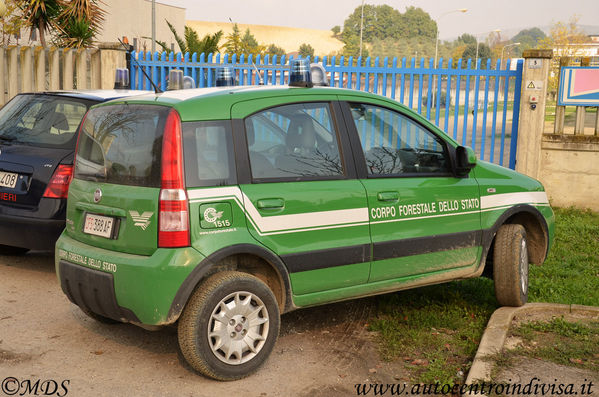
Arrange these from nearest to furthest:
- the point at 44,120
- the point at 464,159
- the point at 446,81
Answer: the point at 464,159 < the point at 44,120 < the point at 446,81

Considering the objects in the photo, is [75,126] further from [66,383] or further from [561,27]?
[561,27]

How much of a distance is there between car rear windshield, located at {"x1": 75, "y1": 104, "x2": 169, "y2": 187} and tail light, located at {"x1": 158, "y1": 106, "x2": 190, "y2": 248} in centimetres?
8

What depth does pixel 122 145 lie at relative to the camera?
4.51 metres

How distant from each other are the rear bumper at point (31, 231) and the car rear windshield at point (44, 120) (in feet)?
2.29

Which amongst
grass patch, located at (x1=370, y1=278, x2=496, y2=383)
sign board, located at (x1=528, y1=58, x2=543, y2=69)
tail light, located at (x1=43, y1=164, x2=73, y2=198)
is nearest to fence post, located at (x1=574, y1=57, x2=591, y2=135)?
sign board, located at (x1=528, y1=58, x2=543, y2=69)

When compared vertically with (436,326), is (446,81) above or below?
above

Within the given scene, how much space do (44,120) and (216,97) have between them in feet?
9.67

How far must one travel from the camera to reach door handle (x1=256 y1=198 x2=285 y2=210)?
4.39m

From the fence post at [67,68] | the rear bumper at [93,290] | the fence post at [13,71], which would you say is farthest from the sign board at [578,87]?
the fence post at [13,71]

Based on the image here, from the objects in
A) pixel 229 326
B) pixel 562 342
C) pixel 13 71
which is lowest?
pixel 562 342

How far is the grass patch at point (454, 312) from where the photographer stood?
4816 mm

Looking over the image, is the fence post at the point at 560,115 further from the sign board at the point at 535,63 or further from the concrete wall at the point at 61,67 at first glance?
the concrete wall at the point at 61,67

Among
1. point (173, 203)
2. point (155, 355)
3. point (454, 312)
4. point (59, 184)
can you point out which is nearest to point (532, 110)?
point (454, 312)

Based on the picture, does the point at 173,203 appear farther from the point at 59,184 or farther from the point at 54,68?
the point at 54,68
